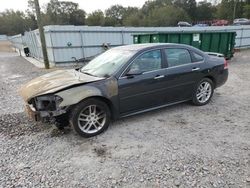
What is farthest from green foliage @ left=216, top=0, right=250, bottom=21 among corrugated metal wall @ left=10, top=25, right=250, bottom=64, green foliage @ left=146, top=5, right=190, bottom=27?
corrugated metal wall @ left=10, top=25, right=250, bottom=64

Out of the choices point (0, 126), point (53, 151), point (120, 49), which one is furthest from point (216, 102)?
point (0, 126)

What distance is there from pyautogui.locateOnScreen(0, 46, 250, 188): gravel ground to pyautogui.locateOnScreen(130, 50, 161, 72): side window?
1.07 m

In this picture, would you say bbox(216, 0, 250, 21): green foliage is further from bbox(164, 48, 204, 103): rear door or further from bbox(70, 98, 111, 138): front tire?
bbox(70, 98, 111, 138): front tire

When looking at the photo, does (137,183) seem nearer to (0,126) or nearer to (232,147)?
(232,147)

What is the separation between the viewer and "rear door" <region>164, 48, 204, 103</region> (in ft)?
15.7

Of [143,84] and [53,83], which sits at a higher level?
[53,83]

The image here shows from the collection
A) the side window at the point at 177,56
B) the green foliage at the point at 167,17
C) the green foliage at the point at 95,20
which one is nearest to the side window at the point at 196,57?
the side window at the point at 177,56

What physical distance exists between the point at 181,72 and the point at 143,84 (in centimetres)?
104

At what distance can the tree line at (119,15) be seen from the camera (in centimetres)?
6709

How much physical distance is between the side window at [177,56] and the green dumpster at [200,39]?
5.28 metres

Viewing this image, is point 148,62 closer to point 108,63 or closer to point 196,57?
point 108,63

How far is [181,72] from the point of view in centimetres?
488

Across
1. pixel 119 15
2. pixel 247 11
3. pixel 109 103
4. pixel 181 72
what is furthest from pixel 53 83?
pixel 119 15

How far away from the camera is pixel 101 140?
3939 mm
